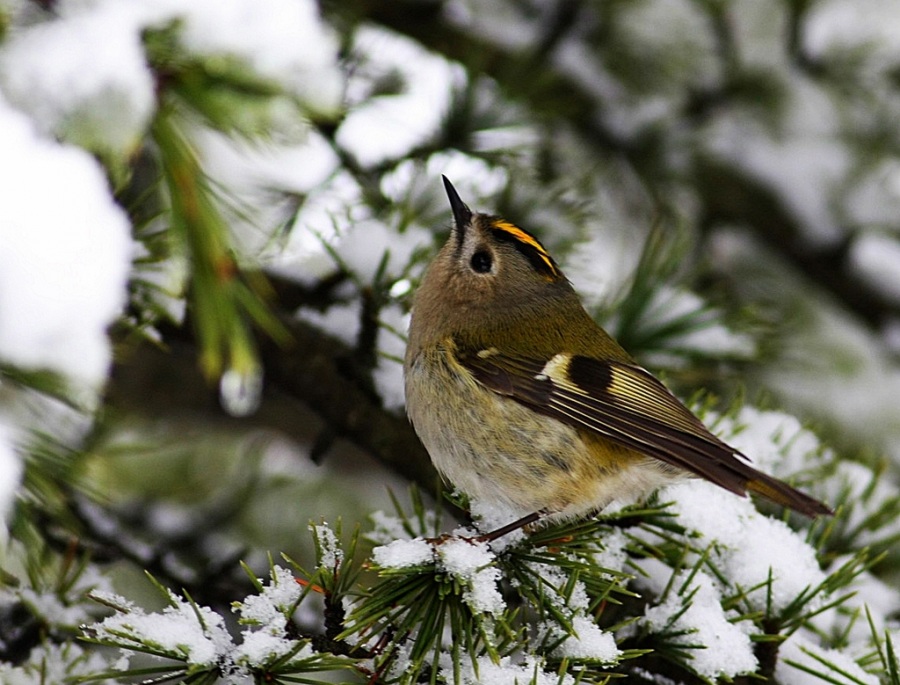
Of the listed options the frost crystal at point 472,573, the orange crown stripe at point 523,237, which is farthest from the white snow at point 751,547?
the orange crown stripe at point 523,237

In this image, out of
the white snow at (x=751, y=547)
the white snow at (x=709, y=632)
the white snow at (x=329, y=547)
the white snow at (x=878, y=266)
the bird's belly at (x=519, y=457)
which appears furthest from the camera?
the white snow at (x=878, y=266)

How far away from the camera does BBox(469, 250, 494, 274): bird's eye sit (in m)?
Answer: 1.87

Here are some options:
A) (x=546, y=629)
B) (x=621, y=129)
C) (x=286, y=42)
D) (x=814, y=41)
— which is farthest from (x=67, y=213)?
(x=814, y=41)

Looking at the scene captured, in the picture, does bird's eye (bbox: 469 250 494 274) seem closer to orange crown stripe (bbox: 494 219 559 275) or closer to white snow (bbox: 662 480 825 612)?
orange crown stripe (bbox: 494 219 559 275)

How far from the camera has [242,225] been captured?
1.89 meters

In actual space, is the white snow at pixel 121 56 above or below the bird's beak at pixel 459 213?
below

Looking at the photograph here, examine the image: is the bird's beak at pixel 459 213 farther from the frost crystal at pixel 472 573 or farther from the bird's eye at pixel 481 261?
the frost crystal at pixel 472 573

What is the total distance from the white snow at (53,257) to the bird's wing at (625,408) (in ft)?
2.53

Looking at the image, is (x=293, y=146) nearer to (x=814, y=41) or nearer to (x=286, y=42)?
(x=286, y=42)

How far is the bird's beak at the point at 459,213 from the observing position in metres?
1.77

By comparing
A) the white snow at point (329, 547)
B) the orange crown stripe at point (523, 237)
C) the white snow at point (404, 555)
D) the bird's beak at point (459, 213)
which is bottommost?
the white snow at point (329, 547)

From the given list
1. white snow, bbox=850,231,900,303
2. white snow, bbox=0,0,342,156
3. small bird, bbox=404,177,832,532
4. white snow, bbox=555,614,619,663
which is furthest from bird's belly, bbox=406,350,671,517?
white snow, bbox=850,231,900,303

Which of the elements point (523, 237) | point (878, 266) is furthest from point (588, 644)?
point (878, 266)

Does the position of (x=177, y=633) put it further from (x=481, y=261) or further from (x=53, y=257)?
(x=481, y=261)
